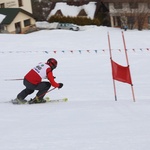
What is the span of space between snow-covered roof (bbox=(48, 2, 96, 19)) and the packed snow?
24879 mm

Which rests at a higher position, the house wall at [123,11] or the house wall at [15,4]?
the house wall at [15,4]

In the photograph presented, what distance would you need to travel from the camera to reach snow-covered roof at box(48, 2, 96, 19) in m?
45.8

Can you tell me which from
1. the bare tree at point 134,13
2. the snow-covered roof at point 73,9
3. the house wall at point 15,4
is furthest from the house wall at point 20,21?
the bare tree at point 134,13

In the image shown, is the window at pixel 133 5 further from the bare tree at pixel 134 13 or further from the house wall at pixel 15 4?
the house wall at pixel 15 4

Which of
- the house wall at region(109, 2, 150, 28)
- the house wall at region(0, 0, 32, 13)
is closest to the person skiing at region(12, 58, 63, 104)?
the house wall at region(0, 0, 32, 13)

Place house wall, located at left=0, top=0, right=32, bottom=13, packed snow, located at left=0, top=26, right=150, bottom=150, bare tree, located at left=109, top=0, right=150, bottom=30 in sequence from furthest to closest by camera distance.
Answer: bare tree, located at left=109, top=0, right=150, bottom=30 → house wall, located at left=0, top=0, right=32, bottom=13 → packed snow, located at left=0, top=26, right=150, bottom=150

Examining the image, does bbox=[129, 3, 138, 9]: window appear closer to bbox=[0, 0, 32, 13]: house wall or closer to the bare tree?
the bare tree

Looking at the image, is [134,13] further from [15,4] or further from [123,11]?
[15,4]

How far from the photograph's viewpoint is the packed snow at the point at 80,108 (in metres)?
5.33

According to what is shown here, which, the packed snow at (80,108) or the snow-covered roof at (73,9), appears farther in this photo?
the snow-covered roof at (73,9)

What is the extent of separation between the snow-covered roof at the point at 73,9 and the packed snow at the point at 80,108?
24.9 metres

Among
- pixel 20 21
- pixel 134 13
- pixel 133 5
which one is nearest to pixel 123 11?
pixel 133 5

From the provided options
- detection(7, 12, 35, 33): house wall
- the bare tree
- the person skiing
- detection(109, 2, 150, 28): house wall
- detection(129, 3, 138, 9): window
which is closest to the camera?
the person skiing

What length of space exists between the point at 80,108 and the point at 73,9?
40044 mm
